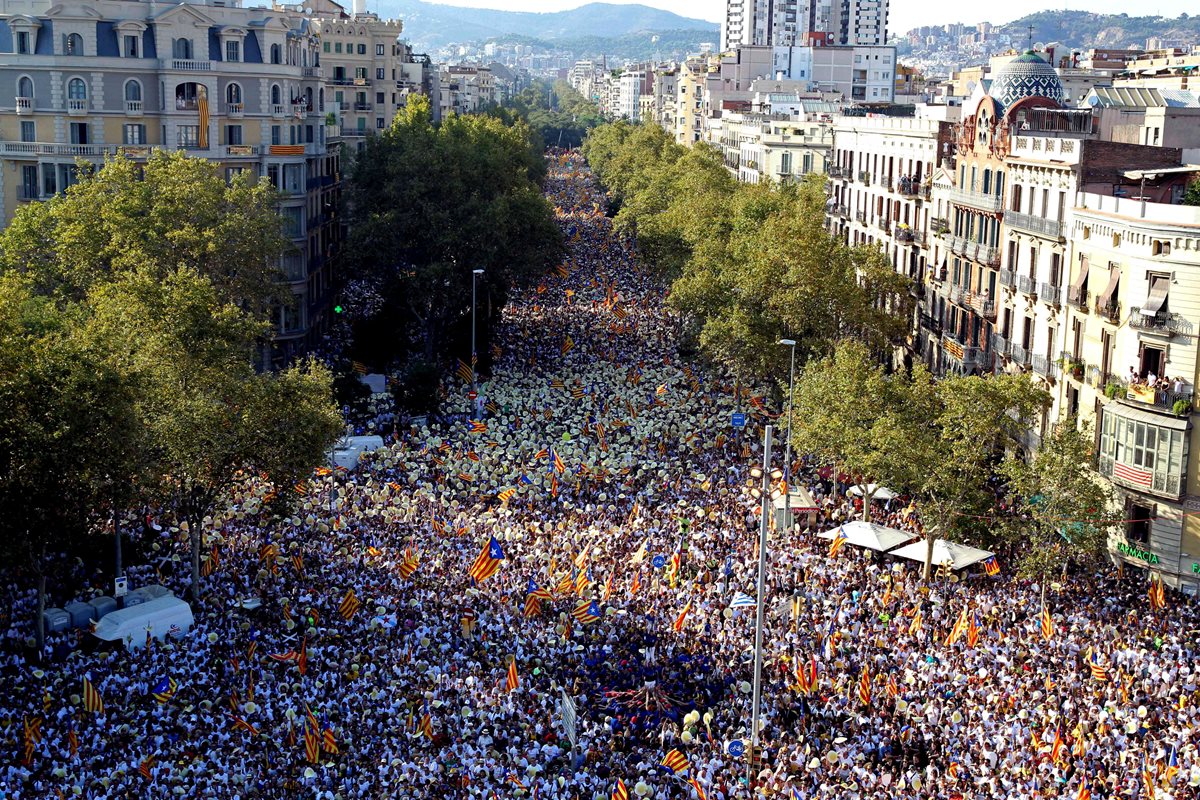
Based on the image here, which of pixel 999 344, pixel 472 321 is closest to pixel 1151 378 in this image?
pixel 999 344

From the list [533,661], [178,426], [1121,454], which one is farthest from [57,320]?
[1121,454]

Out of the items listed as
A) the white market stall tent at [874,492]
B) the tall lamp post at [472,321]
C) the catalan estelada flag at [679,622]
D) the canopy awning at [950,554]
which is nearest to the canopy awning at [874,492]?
the white market stall tent at [874,492]

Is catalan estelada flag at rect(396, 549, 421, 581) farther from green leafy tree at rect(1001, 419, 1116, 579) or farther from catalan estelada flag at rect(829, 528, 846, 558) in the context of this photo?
green leafy tree at rect(1001, 419, 1116, 579)

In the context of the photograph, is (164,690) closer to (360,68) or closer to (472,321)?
(472,321)

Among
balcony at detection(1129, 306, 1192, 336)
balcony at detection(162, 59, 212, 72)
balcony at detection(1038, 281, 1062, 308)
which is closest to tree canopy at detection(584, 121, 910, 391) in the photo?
balcony at detection(1038, 281, 1062, 308)

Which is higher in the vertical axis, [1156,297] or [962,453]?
[1156,297]

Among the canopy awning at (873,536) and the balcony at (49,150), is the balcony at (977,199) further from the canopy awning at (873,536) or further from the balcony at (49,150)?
the balcony at (49,150)
